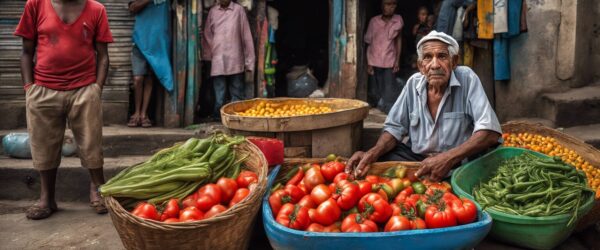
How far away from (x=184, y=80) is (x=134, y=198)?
166 inches

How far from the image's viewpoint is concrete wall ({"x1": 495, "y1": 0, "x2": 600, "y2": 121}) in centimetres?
627

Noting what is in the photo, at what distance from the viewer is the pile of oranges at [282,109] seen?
490 centimetres

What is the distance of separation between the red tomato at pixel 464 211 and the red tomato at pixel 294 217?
A: 0.72 m

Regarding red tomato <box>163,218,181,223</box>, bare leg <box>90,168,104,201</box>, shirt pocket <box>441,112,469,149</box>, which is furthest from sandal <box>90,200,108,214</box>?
shirt pocket <box>441,112,469,149</box>

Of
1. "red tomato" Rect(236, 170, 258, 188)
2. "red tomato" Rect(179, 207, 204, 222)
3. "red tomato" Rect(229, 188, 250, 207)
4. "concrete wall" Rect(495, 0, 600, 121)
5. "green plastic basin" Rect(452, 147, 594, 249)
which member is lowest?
"green plastic basin" Rect(452, 147, 594, 249)

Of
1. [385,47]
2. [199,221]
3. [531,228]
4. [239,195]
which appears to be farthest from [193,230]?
[385,47]

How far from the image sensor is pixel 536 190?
3.19m

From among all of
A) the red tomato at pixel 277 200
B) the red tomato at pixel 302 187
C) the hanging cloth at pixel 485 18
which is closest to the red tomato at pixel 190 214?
the red tomato at pixel 277 200

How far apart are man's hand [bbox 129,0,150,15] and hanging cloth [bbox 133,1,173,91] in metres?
0.07

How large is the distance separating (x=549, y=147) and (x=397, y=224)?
243 cm

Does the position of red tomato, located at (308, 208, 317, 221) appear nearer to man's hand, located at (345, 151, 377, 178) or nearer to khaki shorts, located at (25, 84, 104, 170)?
man's hand, located at (345, 151, 377, 178)

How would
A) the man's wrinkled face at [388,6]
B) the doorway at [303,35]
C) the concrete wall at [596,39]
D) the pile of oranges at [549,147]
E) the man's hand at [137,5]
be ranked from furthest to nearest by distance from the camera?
the doorway at [303,35] → the man's wrinkled face at [388,6] → the man's hand at [137,5] → the concrete wall at [596,39] → the pile of oranges at [549,147]

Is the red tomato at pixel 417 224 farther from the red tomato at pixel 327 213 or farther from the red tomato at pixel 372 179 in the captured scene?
the red tomato at pixel 372 179

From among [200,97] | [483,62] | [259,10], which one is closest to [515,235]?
[483,62]
